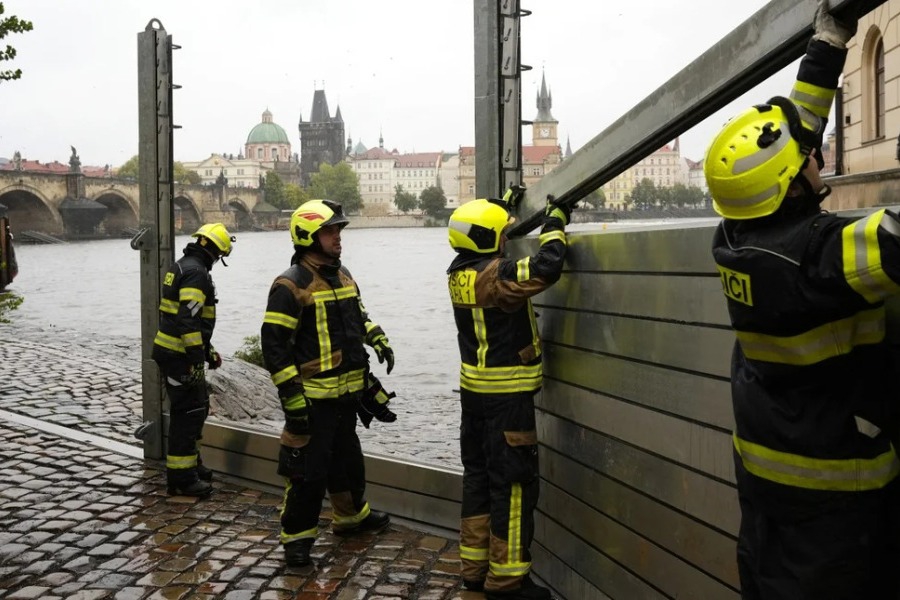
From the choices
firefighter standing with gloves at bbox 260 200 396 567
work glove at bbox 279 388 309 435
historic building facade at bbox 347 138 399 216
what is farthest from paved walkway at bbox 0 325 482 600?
historic building facade at bbox 347 138 399 216

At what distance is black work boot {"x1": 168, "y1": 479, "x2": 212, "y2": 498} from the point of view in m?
6.87

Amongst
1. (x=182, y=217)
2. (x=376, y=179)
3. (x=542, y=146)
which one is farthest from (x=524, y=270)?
(x=376, y=179)

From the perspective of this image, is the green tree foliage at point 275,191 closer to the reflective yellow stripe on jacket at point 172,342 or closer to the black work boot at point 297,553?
the reflective yellow stripe on jacket at point 172,342

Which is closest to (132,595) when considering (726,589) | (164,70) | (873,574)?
(726,589)

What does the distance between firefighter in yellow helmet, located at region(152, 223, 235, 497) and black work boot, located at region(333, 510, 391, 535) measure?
4.77 feet

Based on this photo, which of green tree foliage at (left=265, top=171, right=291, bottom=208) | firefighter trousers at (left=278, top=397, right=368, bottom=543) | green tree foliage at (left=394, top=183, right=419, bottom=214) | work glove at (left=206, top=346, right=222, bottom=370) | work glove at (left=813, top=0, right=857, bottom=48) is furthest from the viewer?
green tree foliage at (left=265, top=171, right=291, bottom=208)

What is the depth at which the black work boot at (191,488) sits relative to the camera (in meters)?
6.87

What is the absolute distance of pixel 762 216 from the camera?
2385mm

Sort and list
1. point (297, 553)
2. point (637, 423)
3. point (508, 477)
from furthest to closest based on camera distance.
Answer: point (297, 553)
point (508, 477)
point (637, 423)

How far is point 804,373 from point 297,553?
3794mm

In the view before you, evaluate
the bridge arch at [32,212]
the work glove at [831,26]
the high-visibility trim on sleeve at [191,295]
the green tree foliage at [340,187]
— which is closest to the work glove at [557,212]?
the work glove at [831,26]

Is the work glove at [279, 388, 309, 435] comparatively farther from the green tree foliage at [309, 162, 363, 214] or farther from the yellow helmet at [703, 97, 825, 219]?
the green tree foliage at [309, 162, 363, 214]

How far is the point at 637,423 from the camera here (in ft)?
12.6

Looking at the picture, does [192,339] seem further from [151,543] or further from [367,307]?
[367,307]
